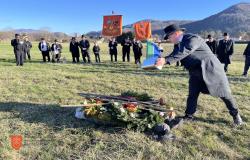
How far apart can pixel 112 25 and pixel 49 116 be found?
1474cm

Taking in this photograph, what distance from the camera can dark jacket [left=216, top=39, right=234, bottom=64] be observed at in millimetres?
14902

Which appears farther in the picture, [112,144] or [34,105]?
[34,105]

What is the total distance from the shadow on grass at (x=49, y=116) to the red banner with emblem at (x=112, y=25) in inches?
534

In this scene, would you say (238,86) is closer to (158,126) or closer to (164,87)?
(164,87)

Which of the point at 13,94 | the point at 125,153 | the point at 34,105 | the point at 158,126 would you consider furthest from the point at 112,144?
the point at 13,94

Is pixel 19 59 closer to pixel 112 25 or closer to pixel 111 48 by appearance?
pixel 111 48

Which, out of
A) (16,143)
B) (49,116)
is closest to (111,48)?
(49,116)

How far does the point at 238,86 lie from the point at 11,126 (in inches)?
293

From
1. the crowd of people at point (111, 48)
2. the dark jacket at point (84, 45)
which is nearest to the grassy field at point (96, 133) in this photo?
the crowd of people at point (111, 48)

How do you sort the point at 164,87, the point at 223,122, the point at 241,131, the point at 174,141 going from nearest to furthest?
the point at 174,141, the point at 241,131, the point at 223,122, the point at 164,87

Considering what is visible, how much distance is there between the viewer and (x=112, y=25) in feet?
69.8

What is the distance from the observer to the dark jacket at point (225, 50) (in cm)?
1490

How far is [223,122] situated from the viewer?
6816 mm

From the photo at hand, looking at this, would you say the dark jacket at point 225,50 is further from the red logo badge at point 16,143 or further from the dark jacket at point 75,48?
the red logo badge at point 16,143
